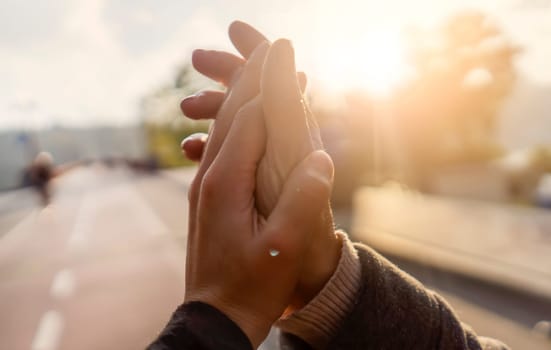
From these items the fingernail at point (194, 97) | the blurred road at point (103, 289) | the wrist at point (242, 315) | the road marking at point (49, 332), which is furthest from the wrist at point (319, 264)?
the road marking at point (49, 332)

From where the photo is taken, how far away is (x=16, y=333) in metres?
4.21

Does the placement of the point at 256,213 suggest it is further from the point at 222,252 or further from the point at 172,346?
the point at 172,346

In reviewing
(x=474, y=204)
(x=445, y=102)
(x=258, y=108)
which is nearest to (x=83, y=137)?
(x=445, y=102)

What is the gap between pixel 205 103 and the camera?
2.56 ft

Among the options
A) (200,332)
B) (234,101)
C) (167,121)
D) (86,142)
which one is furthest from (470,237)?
(86,142)

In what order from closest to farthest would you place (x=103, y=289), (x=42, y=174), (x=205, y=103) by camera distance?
(x=205, y=103)
(x=103, y=289)
(x=42, y=174)

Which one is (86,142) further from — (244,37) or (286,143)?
(286,143)

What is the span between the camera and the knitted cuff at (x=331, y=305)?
62 cm

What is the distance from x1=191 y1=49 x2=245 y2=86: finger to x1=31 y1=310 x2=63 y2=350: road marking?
12.8 feet

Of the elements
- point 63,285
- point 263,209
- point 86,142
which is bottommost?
point 86,142

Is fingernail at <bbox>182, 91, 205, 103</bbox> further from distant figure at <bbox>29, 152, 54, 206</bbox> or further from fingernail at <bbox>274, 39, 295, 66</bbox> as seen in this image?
distant figure at <bbox>29, 152, 54, 206</bbox>

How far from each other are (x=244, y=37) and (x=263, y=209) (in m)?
0.38

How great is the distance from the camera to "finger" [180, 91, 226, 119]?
78 centimetres

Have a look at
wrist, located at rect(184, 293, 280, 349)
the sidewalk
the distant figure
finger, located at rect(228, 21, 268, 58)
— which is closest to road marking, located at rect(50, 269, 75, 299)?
the sidewalk
